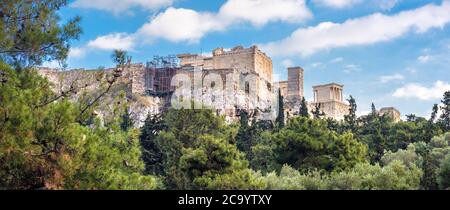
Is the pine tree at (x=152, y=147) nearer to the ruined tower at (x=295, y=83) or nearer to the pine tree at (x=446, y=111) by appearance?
the pine tree at (x=446, y=111)

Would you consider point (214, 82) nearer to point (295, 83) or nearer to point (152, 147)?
point (295, 83)

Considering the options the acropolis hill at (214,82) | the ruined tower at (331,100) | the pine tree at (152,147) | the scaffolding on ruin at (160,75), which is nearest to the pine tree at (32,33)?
the pine tree at (152,147)

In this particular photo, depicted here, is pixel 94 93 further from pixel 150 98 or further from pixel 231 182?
pixel 150 98

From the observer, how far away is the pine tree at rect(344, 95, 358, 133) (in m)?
35.1

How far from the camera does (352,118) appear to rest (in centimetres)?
3634

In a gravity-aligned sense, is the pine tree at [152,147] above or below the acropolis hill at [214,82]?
below

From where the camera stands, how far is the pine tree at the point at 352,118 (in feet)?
115

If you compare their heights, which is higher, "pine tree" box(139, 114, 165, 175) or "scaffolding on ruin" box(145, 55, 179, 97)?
"scaffolding on ruin" box(145, 55, 179, 97)

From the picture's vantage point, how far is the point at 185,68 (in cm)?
4359

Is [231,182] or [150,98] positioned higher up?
[150,98]

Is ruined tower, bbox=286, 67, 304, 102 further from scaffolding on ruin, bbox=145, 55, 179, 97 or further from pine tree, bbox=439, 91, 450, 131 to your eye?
pine tree, bbox=439, 91, 450, 131

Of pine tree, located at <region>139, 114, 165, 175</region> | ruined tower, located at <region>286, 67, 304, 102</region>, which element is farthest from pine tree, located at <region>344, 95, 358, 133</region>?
ruined tower, located at <region>286, 67, 304, 102</region>
